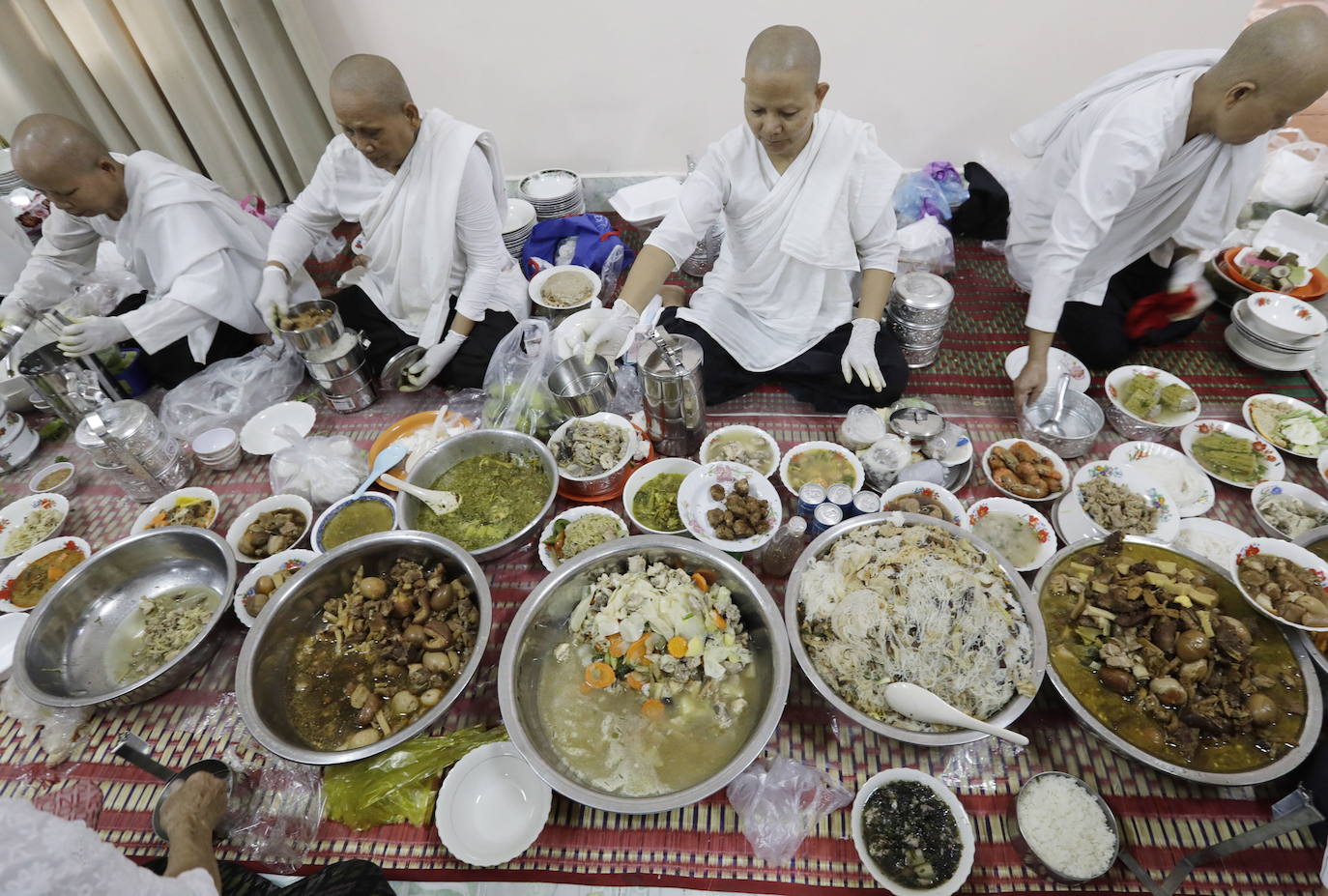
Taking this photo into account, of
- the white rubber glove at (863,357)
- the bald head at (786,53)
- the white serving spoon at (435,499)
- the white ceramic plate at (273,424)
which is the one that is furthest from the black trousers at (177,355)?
the white rubber glove at (863,357)

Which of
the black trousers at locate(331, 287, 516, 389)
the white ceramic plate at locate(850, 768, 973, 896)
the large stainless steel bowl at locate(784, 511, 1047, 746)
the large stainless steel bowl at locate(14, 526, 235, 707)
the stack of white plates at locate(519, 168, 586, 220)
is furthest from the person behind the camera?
the stack of white plates at locate(519, 168, 586, 220)

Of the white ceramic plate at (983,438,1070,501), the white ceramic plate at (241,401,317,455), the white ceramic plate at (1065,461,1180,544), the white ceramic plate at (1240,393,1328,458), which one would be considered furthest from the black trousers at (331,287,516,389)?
the white ceramic plate at (1240,393,1328,458)

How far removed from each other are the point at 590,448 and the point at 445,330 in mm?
1355

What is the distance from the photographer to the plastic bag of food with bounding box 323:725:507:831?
6.31ft

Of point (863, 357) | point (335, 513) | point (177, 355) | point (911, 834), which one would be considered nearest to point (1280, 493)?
point (863, 357)

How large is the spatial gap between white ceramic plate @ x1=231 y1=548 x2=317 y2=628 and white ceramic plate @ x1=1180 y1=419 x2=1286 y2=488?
386 centimetres

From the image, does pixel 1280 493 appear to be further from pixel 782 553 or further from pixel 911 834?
pixel 911 834

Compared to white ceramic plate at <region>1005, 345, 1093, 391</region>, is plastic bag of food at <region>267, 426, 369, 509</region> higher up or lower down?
higher up

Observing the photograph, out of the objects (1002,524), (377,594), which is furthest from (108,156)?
(1002,524)

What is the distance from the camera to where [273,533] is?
2.61 metres

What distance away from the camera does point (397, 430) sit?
3.06 m

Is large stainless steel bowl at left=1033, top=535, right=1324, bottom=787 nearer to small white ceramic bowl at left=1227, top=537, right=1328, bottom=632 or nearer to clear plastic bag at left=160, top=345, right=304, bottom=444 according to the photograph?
small white ceramic bowl at left=1227, top=537, right=1328, bottom=632

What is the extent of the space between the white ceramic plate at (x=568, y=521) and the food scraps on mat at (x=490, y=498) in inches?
3.6

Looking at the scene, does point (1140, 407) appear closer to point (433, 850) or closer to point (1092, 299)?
point (1092, 299)
